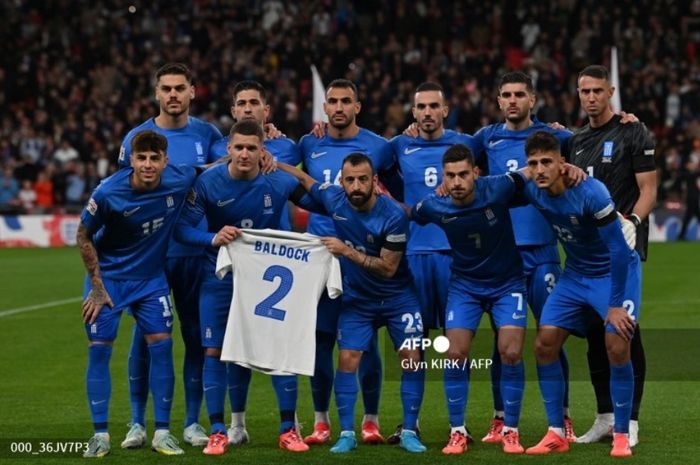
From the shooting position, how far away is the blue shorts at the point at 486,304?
29.9 feet

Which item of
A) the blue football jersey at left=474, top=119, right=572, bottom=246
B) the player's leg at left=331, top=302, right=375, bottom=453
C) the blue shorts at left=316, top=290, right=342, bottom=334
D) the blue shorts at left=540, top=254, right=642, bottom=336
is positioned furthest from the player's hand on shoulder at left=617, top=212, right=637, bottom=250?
the blue shorts at left=316, top=290, right=342, bottom=334

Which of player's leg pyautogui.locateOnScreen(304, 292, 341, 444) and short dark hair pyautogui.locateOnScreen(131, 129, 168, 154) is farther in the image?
player's leg pyautogui.locateOnScreen(304, 292, 341, 444)

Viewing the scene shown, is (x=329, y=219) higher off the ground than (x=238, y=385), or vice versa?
(x=329, y=219)

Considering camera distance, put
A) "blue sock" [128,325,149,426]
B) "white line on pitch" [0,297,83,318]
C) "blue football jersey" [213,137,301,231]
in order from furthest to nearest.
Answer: "white line on pitch" [0,297,83,318], "blue football jersey" [213,137,301,231], "blue sock" [128,325,149,426]

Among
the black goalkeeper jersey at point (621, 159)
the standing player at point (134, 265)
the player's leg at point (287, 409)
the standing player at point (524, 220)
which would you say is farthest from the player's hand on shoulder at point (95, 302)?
the black goalkeeper jersey at point (621, 159)

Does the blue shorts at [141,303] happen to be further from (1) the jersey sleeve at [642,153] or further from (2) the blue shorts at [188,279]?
(1) the jersey sleeve at [642,153]

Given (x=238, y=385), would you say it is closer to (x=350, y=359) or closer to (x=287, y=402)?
(x=287, y=402)

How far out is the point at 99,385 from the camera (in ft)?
29.6

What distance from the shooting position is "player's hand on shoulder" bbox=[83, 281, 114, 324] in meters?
8.98

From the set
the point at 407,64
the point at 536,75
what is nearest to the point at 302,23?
the point at 407,64

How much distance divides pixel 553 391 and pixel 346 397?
143 cm

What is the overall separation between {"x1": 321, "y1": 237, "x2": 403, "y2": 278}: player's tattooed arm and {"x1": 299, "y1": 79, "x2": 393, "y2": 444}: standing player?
491 mm

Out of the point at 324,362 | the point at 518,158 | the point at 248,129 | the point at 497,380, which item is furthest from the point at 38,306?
the point at 518,158

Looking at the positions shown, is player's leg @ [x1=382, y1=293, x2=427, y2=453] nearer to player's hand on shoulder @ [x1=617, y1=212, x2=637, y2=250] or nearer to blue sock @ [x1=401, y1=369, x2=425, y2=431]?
blue sock @ [x1=401, y1=369, x2=425, y2=431]
